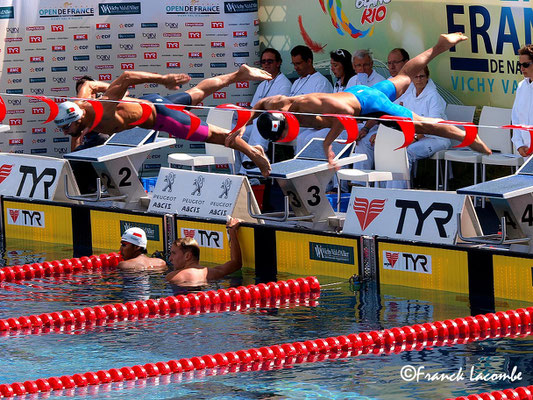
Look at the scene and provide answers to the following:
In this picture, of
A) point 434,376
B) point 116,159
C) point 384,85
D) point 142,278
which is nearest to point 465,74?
point 384,85

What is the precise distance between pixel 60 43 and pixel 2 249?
452 cm

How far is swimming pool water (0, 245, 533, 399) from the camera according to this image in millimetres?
7223

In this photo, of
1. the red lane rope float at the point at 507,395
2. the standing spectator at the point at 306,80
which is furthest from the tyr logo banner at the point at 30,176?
the red lane rope float at the point at 507,395

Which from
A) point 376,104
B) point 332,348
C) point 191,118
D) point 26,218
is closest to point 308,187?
point 376,104

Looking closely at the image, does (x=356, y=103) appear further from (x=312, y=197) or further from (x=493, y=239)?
(x=493, y=239)

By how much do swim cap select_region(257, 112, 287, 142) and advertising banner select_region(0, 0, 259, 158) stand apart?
19.0 feet

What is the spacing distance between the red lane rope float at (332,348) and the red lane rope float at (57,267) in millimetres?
3629

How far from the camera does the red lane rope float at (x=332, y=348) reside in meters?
7.36

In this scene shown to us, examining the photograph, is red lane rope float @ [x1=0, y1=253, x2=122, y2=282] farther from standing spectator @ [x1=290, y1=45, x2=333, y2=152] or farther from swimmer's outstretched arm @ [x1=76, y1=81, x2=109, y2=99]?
standing spectator @ [x1=290, y1=45, x2=333, y2=152]

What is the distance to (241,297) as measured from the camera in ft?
32.4

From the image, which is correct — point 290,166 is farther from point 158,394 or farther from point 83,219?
point 158,394

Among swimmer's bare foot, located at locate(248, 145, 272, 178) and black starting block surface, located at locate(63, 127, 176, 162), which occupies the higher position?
black starting block surface, located at locate(63, 127, 176, 162)

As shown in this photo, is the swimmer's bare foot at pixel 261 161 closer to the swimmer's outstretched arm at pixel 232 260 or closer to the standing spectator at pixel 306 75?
the swimmer's outstretched arm at pixel 232 260

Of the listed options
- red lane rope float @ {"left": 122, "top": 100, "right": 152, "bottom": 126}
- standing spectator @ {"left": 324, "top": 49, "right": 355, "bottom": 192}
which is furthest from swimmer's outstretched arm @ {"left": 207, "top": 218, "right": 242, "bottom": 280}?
standing spectator @ {"left": 324, "top": 49, "right": 355, "bottom": 192}
